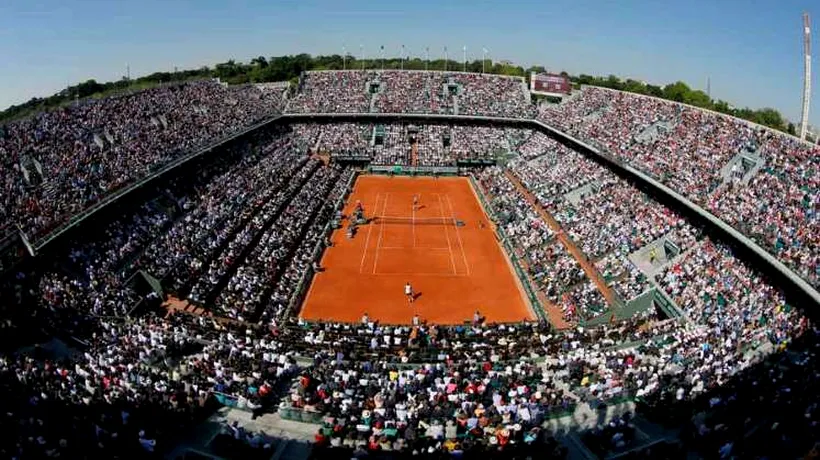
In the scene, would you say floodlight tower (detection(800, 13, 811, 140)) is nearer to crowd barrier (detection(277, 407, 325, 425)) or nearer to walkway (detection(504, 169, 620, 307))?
walkway (detection(504, 169, 620, 307))

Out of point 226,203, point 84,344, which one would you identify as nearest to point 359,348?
point 84,344

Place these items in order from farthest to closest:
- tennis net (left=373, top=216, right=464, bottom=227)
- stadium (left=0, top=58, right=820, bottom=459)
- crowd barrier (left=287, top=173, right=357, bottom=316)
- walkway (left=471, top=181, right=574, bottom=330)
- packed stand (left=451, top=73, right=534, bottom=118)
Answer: packed stand (left=451, top=73, right=534, bottom=118)
tennis net (left=373, top=216, right=464, bottom=227)
crowd barrier (left=287, top=173, right=357, bottom=316)
walkway (left=471, top=181, right=574, bottom=330)
stadium (left=0, top=58, right=820, bottom=459)

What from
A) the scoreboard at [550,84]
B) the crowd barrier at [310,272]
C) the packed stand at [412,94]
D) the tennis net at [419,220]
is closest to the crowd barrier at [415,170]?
the packed stand at [412,94]

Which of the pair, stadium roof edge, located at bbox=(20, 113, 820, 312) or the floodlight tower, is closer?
stadium roof edge, located at bbox=(20, 113, 820, 312)

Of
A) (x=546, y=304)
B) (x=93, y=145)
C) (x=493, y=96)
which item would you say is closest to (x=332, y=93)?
(x=493, y=96)

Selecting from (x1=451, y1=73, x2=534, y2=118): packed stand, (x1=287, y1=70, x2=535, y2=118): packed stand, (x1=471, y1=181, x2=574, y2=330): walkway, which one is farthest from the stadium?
(x1=287, y1=70, x2=535, y2=118): packed stand

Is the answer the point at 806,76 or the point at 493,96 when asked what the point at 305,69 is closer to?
the point at 493,96
